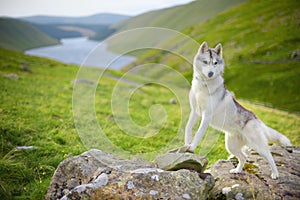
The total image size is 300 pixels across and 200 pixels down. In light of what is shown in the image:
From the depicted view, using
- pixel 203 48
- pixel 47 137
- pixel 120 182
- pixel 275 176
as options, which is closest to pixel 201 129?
pixel 203 48

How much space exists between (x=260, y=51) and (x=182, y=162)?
84349 mm

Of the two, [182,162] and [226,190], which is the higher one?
[182,162]

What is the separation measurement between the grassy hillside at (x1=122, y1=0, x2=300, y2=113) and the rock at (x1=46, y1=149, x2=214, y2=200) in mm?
33782

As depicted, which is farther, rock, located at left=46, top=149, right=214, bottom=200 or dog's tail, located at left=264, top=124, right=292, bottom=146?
dog's tail, located at left=264, top=124, right=292, bottom=146

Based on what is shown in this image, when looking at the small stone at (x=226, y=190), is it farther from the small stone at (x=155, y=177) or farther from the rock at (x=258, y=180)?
the small stone at (x=155, y=177)

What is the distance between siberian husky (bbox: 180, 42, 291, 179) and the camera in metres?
6.66

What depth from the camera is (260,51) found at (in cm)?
8094

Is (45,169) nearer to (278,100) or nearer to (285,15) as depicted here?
(278,100)

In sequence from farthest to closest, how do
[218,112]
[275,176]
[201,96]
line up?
[218,112] < [201,96] < [275,176]

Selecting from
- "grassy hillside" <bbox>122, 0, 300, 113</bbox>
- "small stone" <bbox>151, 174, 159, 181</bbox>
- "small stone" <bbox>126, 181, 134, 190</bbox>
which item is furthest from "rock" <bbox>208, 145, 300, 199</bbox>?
"grassy hillside" <bbox>122, 0, 300, 113</bbox>

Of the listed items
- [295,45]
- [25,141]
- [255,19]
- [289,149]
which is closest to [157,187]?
[289,149]

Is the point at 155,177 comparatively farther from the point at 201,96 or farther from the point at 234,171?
the point at 234,171

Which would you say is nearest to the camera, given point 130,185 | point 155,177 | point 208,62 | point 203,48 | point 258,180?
point 130,185

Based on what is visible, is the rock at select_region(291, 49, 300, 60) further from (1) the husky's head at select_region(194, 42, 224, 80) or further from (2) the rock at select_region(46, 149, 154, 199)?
(2) the rock at select_region(46, 149, 154, 199)
